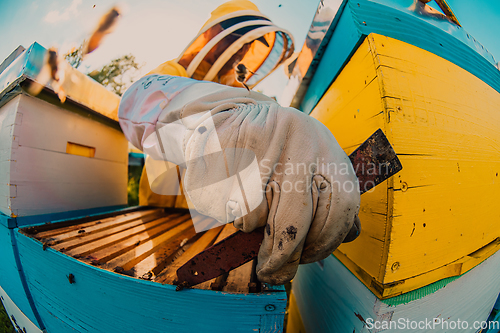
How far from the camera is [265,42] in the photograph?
1.98m

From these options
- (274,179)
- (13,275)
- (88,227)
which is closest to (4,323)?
(13,275)

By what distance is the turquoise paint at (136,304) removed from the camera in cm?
53

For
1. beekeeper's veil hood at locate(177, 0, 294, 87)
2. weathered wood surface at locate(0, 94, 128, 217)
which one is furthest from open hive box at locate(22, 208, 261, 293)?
beekeeper's veil hood at locate(177, 0, 294, 87)

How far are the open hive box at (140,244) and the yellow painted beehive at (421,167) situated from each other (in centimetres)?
46

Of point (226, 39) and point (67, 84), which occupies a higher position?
point (226, 39)

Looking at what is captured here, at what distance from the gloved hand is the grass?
84.9 inches

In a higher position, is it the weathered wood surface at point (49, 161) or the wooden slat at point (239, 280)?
the weathered wood surface at point (49, 161)

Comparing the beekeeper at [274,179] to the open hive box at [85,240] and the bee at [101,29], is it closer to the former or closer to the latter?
the open hive box at [85,240]

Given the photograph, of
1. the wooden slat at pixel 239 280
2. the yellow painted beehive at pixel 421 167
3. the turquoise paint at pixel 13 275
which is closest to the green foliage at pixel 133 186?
the turquoise paint at pixel 13 275

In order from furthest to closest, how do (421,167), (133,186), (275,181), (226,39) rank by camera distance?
(133,186) < (226,39) < (421,167) < (275,181)

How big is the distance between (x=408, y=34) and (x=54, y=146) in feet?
6.87

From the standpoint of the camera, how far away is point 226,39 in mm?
1529

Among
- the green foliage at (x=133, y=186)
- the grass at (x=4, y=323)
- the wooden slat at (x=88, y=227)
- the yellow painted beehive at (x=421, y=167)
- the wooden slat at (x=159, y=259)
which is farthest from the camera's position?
the green foliage at (x=133, y=186)

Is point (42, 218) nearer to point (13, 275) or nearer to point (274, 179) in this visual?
point (13, 275)
